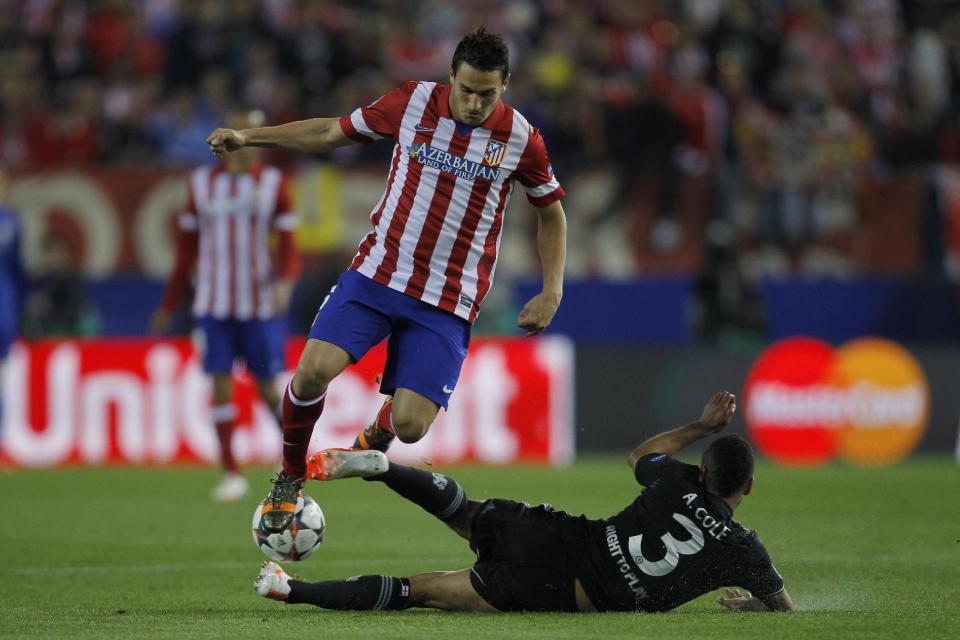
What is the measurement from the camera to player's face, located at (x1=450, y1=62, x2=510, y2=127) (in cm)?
648

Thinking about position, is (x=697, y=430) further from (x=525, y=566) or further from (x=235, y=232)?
(x=235, y=232)

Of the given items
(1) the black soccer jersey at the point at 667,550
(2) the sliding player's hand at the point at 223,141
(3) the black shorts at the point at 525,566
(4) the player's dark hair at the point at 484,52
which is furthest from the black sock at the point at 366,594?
(4) the player's dark hair at the point at 484,52

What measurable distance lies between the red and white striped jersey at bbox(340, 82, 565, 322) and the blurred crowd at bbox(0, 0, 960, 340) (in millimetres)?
8347

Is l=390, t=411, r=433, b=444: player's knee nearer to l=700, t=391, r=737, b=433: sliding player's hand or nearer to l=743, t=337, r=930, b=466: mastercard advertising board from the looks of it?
l=700, t=391, r=737, b=433: sliding player's hand

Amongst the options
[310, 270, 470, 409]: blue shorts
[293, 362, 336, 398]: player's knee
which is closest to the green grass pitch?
[293, 362, 336, 398]: player's knee

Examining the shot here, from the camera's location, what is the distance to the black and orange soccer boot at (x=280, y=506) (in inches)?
248

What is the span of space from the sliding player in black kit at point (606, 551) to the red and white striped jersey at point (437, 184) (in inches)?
39.4

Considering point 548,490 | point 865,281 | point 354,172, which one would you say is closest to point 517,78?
point 354,172

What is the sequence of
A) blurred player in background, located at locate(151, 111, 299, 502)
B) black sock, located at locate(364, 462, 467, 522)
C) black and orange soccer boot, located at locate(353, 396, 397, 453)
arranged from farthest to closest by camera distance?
blurred player in background, located at locate(151, 111, 299, 502), black and orange soccer boot, located at locate(353, 396, 397, 453), black sock, located at locate(364, 462, 467, 522)

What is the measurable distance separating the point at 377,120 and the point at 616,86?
9.90 meters

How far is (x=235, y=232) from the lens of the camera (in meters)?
11.0

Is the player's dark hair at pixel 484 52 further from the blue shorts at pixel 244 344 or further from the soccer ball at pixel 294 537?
the blue shorts at pixel 244 344

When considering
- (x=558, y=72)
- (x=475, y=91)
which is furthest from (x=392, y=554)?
(x=558, y=72)

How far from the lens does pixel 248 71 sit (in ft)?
55.3
